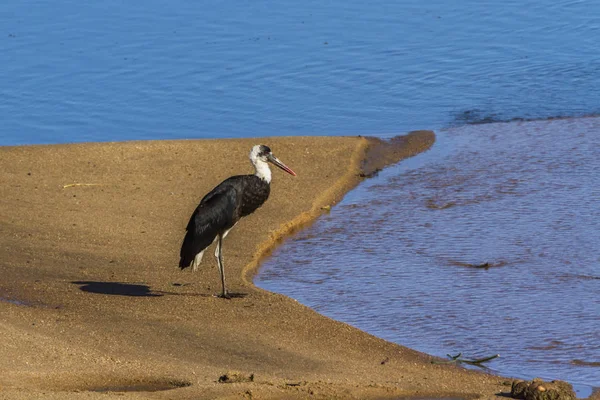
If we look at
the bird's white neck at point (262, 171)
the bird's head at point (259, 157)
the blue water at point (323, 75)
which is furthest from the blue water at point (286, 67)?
the bird's white neck at point (262, 171)

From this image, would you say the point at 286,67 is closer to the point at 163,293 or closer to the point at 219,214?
the point at 219,214

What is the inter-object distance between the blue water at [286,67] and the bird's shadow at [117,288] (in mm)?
6965

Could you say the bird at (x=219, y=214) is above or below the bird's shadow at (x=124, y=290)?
above

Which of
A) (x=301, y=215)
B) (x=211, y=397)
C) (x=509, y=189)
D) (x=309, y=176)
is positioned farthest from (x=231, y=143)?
(x=211, y=397)

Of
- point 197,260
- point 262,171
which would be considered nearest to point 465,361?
point 197,260

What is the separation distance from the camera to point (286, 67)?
21156mm

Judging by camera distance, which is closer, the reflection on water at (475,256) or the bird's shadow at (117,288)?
the reflection on water at (475,256)

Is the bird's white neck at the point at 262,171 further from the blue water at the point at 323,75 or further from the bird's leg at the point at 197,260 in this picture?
the blue water at the point at 323,75

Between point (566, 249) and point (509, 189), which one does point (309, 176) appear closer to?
point (509, 189)

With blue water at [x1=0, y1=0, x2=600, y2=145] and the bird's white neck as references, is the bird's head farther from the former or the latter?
blue water at [x1=0, y1=0, x2=600, y2=145]

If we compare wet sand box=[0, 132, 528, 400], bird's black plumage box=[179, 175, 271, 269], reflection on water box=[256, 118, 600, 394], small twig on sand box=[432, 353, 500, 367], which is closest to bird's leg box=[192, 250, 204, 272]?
bird's black plumage box=[179, 175, 271, 269]

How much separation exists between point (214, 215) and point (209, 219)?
0.20ft

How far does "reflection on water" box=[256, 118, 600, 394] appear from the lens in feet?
32.7

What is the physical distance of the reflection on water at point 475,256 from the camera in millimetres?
9977
